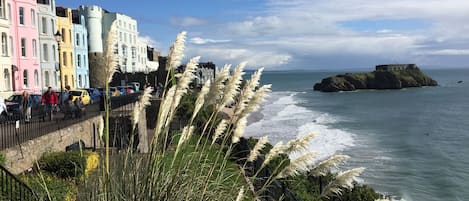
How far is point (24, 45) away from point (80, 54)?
18.0 metres

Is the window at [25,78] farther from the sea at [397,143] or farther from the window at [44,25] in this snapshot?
the sea at [397,143]

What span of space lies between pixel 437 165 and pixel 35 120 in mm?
20322

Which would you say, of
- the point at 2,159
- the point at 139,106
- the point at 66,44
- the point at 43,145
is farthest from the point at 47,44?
the point at 139,106

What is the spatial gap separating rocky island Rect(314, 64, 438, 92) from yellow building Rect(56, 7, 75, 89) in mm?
80767

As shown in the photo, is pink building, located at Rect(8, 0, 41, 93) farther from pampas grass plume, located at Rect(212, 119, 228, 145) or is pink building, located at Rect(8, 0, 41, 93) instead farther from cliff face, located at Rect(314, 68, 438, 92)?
cliff face, located at Rect(314, 68, 438, 92)

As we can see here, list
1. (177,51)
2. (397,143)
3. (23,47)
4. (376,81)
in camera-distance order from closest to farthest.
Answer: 1. (177,51)
2. (397,143)
3. (23,47)
4. (376,81)

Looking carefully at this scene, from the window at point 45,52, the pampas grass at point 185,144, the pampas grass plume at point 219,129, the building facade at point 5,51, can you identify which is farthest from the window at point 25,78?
the pampas grass plume at point 219,129

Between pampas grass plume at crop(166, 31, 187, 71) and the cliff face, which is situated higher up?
pampas grass plume at crop(166, 31, 187, 71)

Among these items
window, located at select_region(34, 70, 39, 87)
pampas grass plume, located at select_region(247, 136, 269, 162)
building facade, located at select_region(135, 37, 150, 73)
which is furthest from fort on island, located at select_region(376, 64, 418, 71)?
pampas grass plume, located at select_region(247, 136, 269, 162)

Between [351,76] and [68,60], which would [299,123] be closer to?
[68,60]

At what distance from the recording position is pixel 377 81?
13425 centimetres

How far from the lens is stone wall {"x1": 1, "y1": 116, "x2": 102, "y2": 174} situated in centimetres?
1130

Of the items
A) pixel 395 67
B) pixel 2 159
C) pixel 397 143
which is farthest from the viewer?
pixel 395 67

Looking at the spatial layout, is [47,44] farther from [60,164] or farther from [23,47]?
[60,164]
